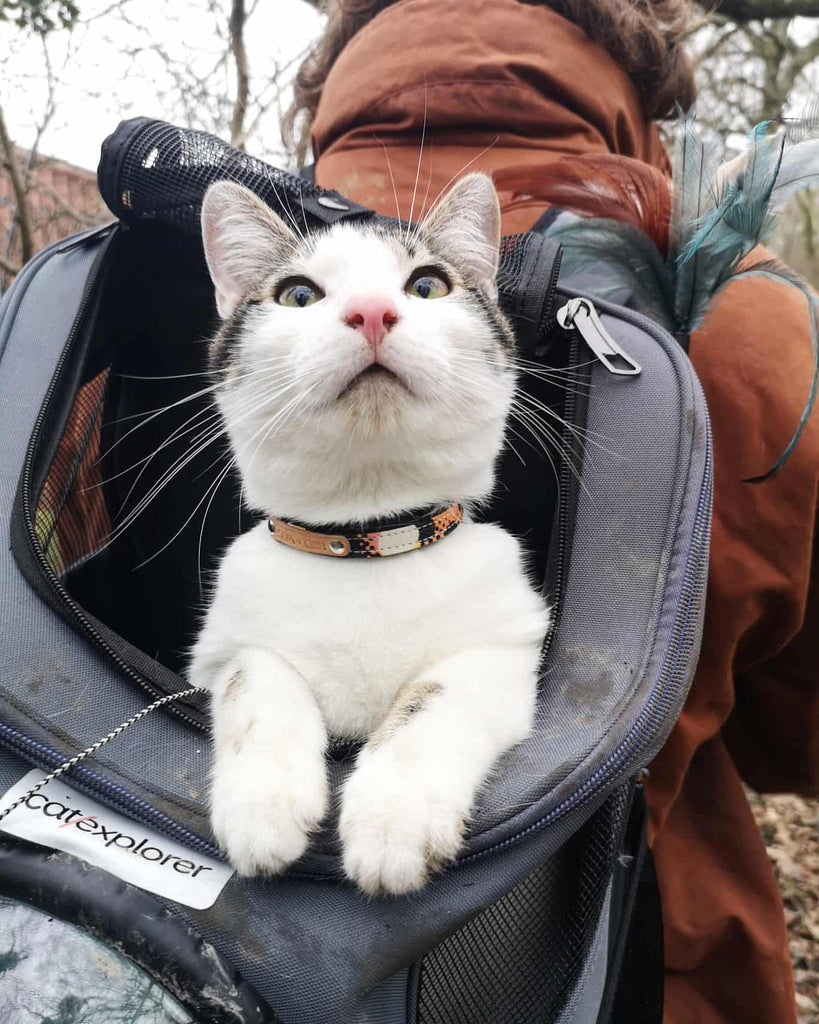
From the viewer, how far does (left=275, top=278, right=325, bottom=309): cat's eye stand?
99cm

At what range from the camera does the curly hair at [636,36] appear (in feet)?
4.27

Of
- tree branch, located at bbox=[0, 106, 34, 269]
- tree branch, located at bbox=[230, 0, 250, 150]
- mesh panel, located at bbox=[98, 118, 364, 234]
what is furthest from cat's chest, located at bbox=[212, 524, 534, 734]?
tree branch, located at bbox=[230, 0, 250, 150]

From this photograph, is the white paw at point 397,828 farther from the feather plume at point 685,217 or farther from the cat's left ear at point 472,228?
the cat's left ear at point 472,228

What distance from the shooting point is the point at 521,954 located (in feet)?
2.56

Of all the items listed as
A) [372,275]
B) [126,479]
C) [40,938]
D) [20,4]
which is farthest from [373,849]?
[20,4]

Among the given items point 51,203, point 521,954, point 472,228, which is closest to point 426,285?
point 472,228

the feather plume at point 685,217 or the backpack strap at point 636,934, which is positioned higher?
the feather plume at point 685,217

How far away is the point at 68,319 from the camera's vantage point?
3.19 ft

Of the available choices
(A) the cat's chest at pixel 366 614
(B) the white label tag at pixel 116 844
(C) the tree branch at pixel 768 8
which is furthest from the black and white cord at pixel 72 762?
(C) the tree branch at pixel 768 8

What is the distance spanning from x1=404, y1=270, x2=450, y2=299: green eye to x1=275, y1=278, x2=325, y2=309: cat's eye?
0.13 m

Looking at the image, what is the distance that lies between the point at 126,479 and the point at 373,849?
3.10 feet

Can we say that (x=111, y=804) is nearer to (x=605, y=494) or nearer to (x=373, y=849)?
(x=373, y=849)

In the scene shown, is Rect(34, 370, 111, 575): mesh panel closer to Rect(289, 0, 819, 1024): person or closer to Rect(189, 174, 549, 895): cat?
Rect(189, 174, 549, 895): cat

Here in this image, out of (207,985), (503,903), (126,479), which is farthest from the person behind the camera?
(126,479)
